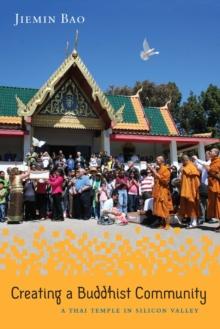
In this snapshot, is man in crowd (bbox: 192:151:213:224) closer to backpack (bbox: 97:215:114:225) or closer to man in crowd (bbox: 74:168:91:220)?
backpack (bbox: 97:215:114:225)

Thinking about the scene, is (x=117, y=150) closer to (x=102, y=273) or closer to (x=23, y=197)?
(x=23, y=197)

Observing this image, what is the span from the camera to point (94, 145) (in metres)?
18.8

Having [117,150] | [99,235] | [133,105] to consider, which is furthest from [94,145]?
[99,235]

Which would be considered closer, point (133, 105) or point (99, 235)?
point (99, 235)

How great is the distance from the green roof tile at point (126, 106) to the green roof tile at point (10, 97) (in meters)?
4.27

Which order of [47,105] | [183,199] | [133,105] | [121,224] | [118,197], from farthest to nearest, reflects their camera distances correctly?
[133,105], [47,105], [118,197], [121,224], [183,199]

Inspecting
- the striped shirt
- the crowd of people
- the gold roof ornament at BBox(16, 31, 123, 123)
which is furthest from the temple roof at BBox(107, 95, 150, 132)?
the striped shirt

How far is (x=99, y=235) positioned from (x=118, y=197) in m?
3.28

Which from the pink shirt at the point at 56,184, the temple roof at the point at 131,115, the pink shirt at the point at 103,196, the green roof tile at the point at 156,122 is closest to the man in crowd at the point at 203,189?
the pink shirt at the point at 103,196

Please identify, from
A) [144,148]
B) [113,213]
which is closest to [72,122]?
[144,148]

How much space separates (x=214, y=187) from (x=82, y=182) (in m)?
3.90

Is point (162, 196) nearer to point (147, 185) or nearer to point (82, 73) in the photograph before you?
point (147, 185)

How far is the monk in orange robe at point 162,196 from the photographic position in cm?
891

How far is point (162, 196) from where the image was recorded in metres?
8.95
